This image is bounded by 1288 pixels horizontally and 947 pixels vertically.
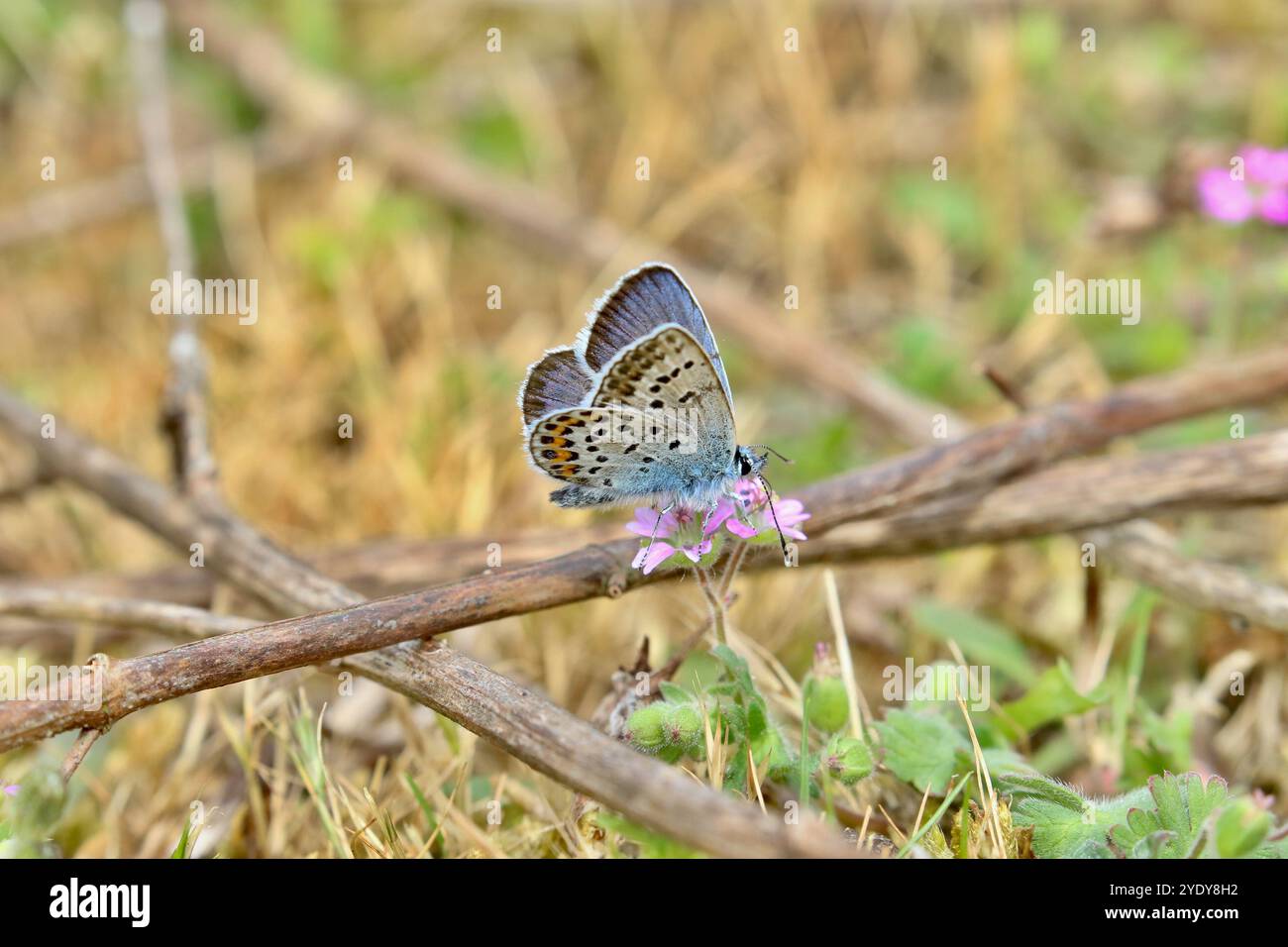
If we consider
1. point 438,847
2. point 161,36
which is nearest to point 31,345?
point 161,36

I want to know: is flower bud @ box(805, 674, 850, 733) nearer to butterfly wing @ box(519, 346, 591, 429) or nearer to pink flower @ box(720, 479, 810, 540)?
pink flower @ box(720, 479, 810, 540)

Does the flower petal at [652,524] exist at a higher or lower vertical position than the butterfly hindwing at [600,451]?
lower

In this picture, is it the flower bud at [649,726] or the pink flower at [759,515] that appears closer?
the flower bud at [649,726]

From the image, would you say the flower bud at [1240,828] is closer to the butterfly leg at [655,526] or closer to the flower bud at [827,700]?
the flower bud at [827,700]

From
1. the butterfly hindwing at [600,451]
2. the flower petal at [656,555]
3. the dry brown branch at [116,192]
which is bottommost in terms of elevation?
the flower petal at [656,555]

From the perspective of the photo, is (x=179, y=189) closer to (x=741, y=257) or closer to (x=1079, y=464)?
(x=741, y=257)

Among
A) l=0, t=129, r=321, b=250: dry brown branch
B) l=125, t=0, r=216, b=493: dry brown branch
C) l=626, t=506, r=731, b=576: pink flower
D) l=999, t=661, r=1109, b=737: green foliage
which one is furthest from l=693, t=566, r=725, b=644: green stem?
l=0, t=129, r=321, b=250: dry brown branch

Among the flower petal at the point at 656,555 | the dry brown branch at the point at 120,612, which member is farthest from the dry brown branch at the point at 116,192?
the flower petal at the point at 656,555

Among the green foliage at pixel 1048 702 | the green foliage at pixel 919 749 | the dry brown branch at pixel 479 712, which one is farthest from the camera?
the green foliage at pixel 1048 702
